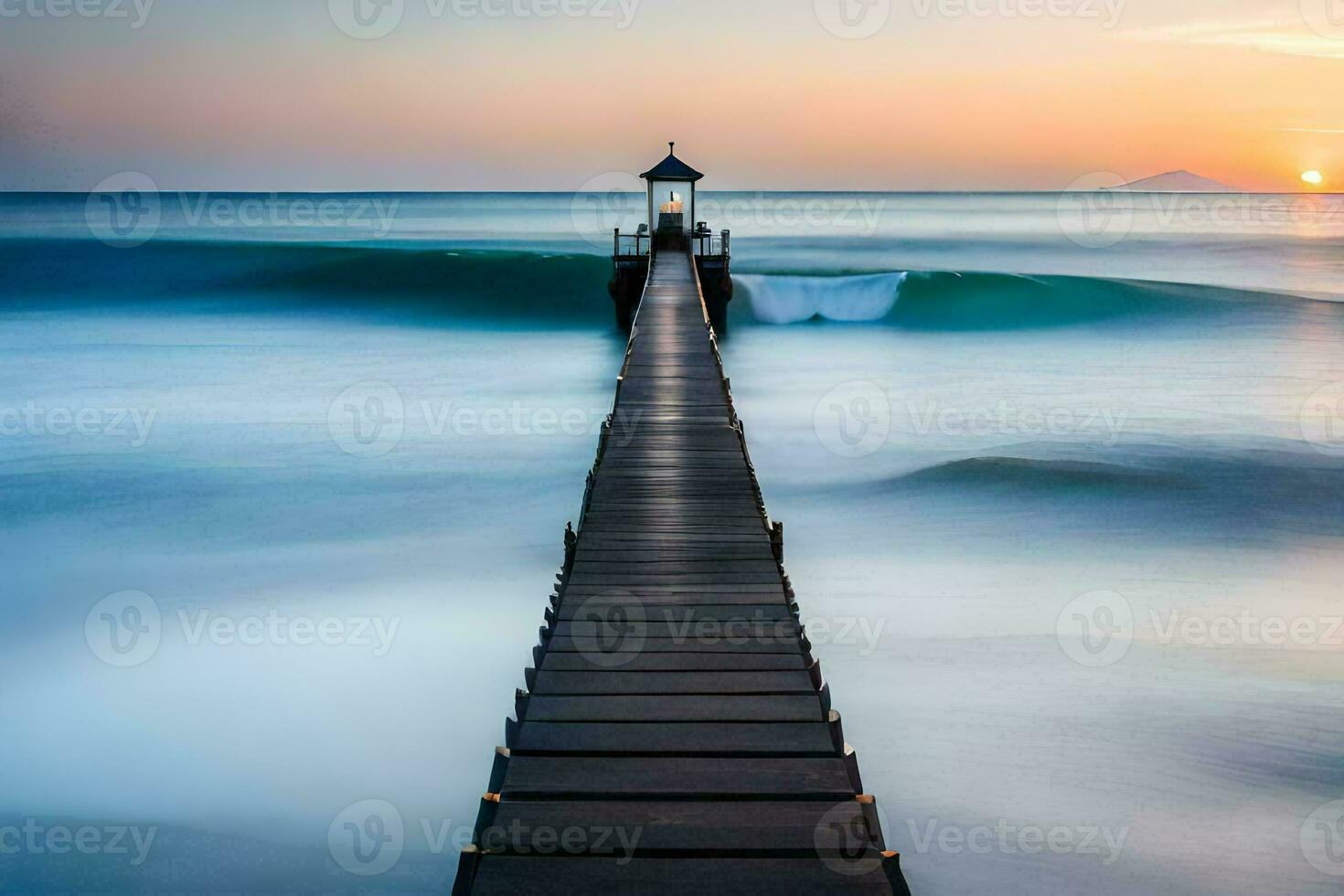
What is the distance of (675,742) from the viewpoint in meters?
3.86

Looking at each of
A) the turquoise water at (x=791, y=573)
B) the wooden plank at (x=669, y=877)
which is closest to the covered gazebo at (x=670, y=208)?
the turquoise water at (x=791, y=573)

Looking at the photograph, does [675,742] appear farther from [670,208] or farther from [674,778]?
[670,208]

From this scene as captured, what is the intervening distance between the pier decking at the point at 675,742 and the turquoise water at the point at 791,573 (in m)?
1.74

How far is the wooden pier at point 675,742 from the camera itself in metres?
3.15

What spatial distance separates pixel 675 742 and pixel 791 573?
6248 mm

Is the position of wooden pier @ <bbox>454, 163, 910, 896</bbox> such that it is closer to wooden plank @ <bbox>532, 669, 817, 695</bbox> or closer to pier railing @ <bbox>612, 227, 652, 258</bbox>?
wooden plank @ <bbox>532, 669, 817, 695</bbox>

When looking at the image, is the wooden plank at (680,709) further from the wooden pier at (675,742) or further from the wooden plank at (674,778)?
the wooden plank at (674,778)

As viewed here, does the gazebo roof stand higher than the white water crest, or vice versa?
the white water crest

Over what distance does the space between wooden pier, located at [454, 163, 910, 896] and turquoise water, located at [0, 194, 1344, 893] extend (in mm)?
1730

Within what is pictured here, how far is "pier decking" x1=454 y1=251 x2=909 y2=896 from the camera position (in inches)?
124

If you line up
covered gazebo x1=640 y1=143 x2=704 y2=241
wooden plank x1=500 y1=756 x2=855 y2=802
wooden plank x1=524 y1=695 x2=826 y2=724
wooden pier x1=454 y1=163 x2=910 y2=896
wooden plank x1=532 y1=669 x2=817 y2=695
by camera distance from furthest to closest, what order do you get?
covered gazebo x1=640 y1=143 x2=704 y2=241 → wooden plank x1=532 y1=669 x2=817 y2=695 → wooden plank x1=524 y1=695 x2=826 y2=724 → wooden plank x1=500 y1=756 x2=855 y2=802 → wooden pier x1=454 y1=163 x2=910 y2=896

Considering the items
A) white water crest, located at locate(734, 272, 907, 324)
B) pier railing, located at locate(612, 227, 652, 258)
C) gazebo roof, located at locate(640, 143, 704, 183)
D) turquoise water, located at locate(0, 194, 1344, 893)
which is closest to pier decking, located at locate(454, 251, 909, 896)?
turquoise water, located at locate(0, 194, 1344, 893)

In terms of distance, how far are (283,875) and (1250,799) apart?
5.33 m

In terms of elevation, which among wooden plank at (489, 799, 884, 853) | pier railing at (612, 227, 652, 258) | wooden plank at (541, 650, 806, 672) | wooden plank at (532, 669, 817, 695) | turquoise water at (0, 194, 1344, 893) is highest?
pier railing at (612, 227, 652, 258)
